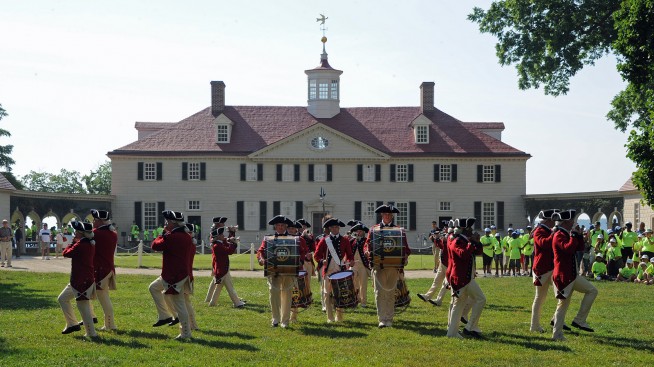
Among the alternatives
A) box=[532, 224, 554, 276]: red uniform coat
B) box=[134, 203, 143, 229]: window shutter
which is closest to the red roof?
box=[134, 203, 143, 229]: window shutter

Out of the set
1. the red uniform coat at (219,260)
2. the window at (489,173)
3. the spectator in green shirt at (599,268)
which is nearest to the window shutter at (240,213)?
the window at (489,173)

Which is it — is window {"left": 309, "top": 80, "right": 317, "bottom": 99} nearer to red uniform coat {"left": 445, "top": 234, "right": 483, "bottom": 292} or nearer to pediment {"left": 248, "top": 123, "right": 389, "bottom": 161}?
pediment {"left": 248, "top": 123, "right": 389, "bottom": 161}

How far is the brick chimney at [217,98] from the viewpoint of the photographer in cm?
6212

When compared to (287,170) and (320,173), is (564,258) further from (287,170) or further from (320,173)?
(287,170)

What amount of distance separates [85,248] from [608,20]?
25.4m

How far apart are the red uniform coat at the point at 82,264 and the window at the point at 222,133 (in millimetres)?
44890

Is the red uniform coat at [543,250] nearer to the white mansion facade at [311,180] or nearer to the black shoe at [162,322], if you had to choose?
the black shoe at [162,322]

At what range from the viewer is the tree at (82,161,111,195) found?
102 metres

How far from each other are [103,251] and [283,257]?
2.97 metres

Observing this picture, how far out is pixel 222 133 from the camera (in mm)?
59594

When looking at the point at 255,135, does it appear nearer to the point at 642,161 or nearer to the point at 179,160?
the point at 179,160

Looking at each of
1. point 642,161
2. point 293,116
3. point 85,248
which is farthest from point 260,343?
point 293,116

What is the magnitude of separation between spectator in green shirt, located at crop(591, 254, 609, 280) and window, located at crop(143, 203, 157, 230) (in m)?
34.4

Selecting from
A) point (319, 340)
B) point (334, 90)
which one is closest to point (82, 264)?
point (319, 340)
